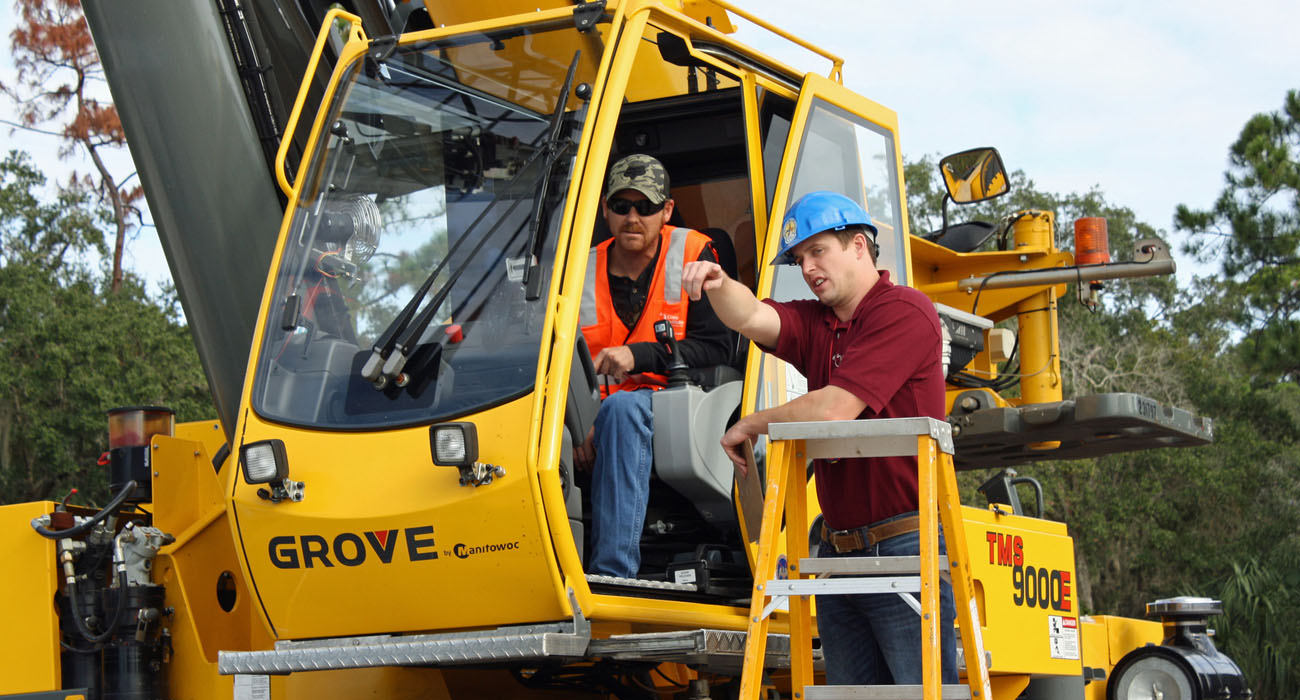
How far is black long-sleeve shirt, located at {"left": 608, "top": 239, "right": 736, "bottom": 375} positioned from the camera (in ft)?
16.7

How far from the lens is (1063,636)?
19.0ft

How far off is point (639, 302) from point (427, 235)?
88 centimetres

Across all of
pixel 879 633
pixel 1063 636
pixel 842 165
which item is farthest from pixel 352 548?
pixel 1063 636

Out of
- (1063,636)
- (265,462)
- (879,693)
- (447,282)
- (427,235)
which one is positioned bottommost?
(1063,636)

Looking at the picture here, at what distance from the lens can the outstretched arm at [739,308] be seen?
389cm

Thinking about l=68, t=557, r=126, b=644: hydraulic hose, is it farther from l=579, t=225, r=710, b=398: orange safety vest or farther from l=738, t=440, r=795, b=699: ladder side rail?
l=738, t=440, r=795, b=699: ladder side rail

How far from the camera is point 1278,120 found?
18.6m

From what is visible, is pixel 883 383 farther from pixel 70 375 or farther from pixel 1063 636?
pixel 70 375

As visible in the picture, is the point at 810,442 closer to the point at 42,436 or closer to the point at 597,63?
the point at 597,63

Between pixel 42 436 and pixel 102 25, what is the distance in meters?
14.7

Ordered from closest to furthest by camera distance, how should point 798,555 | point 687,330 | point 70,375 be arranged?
point 798,555 → point 687,330 → point 70,375

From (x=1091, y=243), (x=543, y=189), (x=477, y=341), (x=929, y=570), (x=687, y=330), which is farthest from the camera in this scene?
(x=1091, y=243)

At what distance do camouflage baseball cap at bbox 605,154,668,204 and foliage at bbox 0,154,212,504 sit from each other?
14.7m

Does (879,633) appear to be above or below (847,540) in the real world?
below
